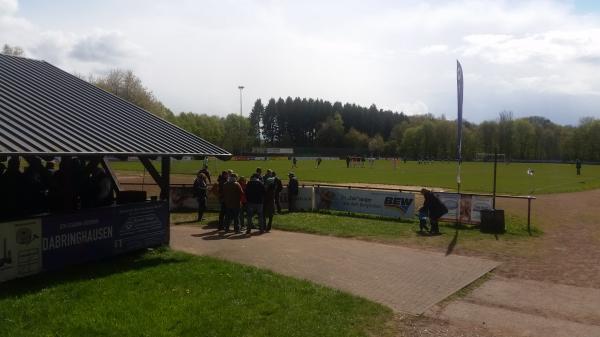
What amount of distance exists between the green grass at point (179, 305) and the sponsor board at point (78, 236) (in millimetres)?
322

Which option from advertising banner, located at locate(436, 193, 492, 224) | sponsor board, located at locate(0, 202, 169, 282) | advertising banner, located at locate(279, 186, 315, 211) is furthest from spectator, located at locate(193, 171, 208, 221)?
advertising banner, located at locate(436, 193, 492, 224)

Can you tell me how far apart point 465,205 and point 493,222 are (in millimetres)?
1434

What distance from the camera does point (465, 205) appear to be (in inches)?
711

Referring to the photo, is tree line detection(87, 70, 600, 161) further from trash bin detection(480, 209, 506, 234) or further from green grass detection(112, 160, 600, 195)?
trash bin detection(480, 209, 506, 234)

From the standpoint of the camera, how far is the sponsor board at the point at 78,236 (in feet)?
30.0

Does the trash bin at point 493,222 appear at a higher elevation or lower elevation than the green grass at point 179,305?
higher

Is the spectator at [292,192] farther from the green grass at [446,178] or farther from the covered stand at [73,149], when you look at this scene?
the green grass at [446,178]

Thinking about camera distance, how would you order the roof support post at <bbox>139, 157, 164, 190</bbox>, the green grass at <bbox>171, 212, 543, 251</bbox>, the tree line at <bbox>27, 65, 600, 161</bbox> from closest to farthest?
the roof support post at <bbox>139, 157, 164, 190</bbox>
the green grass at <bbox>171, 212, 543, 251</bbox>
the tree line at <bbox>27, 65, 600, 161</bbox>

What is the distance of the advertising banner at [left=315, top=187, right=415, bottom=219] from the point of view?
19.4m

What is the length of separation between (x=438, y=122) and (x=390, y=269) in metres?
135

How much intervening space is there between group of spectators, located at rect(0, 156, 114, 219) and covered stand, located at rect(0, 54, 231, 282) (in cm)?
8

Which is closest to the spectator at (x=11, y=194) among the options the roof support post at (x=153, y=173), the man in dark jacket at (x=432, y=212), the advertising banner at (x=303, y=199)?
the roof support post at (x=153, y=173)

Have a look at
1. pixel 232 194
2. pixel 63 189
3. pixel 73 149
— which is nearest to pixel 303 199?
pixel 232 194

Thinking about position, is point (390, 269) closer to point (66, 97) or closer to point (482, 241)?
point (482, 241)
